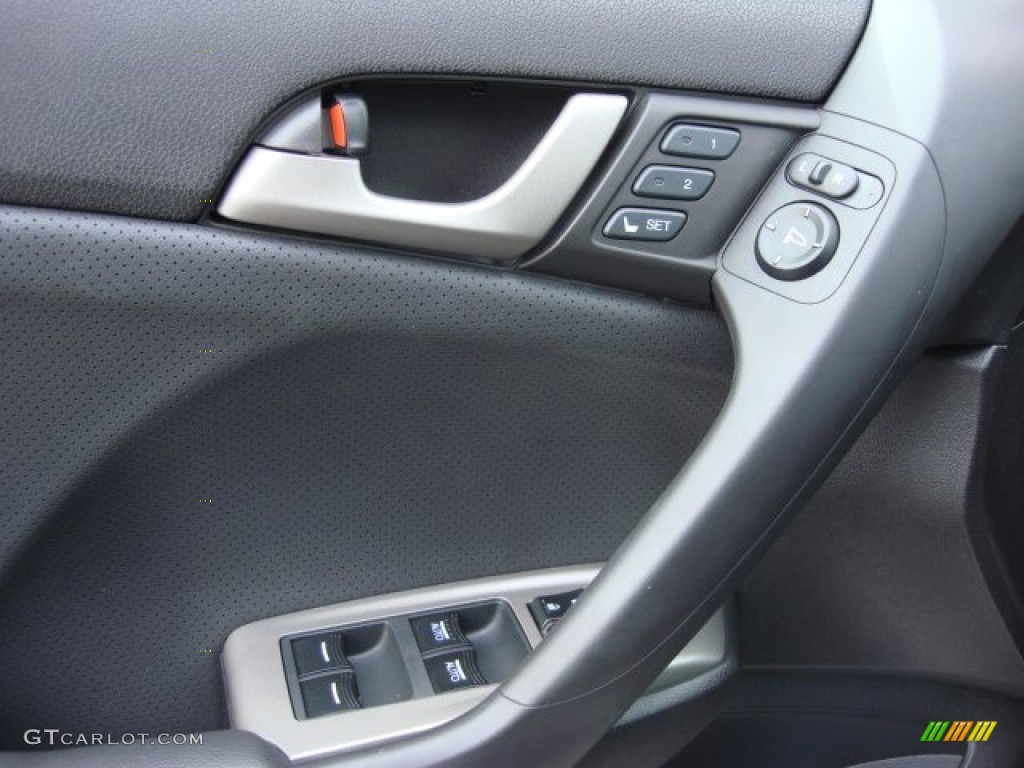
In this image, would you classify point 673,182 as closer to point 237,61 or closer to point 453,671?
point 237,61

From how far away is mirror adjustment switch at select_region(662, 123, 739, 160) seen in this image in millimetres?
983

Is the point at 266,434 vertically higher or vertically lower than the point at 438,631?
higher

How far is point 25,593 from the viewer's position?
1.01m

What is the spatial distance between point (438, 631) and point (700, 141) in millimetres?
522

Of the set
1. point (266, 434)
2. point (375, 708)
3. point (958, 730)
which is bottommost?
point (958, 730)

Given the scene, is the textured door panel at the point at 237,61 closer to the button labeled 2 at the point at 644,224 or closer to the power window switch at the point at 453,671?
the button labeled 2 at the point at 644,224

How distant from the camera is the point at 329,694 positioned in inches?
41.3

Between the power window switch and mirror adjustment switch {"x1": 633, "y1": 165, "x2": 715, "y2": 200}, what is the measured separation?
464 millimetres

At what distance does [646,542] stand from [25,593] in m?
0.54

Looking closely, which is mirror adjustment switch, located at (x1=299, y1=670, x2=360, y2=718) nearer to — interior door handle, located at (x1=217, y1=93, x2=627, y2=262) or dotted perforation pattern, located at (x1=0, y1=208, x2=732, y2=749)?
dotted perforation pattern, located at (x1=0, y1=208, x2=732, y2=749)

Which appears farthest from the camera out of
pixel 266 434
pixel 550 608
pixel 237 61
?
pixel 550 608

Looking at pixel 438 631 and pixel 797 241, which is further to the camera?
pixel 438 631

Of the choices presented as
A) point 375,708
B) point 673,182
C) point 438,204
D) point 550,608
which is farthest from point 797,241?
point 375,708

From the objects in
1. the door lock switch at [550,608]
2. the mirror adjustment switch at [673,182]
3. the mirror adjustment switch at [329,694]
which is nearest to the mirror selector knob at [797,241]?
the mirror adjustment switch at [673,182]
